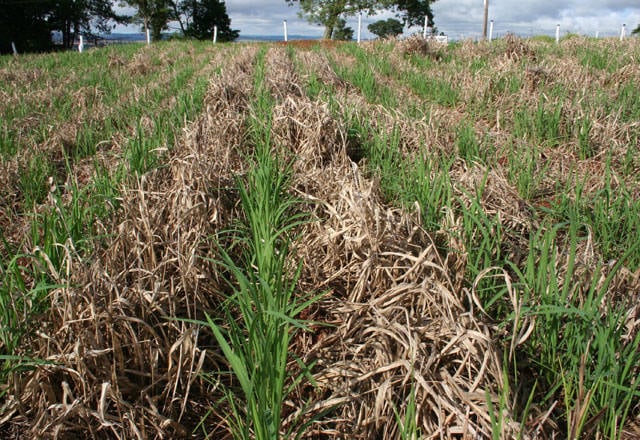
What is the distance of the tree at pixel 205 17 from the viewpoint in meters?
37.7

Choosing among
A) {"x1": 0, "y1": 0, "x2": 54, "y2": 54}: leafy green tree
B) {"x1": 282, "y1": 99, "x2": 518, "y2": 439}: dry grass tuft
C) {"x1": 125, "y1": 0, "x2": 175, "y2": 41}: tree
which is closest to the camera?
{"x1": 282, "y1": 99, "x2": 518, "y2": 439}: dry grass tuft

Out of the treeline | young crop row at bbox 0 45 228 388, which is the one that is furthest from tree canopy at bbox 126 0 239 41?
young crop row at bbox 0 45 228 388

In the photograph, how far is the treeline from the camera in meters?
26.5

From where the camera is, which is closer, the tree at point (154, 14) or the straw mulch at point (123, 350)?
the straw mulch at point (123, 350)

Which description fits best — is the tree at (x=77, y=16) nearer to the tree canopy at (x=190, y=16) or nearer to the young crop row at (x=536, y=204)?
the tree canopy at (x=190, y=16)

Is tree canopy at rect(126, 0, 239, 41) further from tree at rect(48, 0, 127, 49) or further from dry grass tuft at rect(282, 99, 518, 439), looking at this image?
dry grass tuft at rect(282, 99, 518, 439)

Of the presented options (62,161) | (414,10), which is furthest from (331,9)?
(62,161)

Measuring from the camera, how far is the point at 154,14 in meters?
35.2

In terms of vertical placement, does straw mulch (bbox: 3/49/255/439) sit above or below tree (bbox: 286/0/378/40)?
below

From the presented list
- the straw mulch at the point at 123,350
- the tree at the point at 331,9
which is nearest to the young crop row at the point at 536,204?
the straw mulch at the point at 123,350

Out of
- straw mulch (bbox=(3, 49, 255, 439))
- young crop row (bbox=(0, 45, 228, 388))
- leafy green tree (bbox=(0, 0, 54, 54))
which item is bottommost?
straw mulch (bbox=(3, 49, 255, 439))

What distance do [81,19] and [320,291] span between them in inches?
1562

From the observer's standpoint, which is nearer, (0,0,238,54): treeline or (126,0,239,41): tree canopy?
(0,0,238,54): treeline

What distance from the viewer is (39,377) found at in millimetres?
1271
